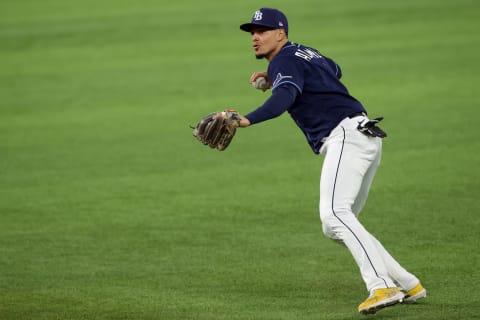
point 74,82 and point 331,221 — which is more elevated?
point 331,221

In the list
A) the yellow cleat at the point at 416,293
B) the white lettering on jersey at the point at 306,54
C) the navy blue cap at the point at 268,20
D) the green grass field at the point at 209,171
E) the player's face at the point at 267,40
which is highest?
the navy blue cap at the point at 268,20

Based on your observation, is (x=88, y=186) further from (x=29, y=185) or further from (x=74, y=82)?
(x=74, y=82)

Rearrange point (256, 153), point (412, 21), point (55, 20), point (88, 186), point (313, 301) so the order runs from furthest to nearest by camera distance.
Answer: point (55, 20) → point (412, 21) → point (256, 153) → point (88, 186) → point (313, 301)

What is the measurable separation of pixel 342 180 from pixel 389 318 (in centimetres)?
94

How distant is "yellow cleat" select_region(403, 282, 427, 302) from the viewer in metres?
6.86

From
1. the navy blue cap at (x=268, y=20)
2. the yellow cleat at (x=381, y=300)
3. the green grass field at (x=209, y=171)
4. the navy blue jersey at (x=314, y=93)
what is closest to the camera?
the yellow cleat at (x=381, y=300)

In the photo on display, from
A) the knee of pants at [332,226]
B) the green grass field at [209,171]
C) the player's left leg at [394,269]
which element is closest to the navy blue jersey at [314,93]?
the player's left leg at [394,269]

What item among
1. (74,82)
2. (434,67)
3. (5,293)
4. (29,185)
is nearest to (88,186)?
(29,185)

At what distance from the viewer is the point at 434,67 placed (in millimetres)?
17219

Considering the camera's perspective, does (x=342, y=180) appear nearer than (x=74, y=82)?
Yes

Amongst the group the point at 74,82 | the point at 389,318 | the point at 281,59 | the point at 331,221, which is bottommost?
the point at 74,82

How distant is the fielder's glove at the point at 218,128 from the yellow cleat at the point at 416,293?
5.19ft

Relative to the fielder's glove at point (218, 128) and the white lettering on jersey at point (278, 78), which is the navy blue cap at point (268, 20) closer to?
the white lettering on jersey at point (278, 78)

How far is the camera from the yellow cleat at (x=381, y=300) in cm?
646
